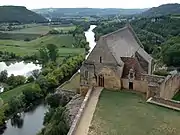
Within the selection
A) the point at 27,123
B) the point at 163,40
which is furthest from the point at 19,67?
the point at 163,40

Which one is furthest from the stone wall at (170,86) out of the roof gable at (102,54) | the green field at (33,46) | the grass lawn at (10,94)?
the green field at (33,46)

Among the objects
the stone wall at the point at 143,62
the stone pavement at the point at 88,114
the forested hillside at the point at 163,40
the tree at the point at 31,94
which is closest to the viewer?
the stone pavement at the point at 88,114

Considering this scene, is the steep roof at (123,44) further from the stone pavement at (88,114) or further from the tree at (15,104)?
the tree at (15,104)

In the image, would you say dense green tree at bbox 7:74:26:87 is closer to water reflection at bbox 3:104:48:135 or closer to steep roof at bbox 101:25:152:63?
water reflection at bbox 3:104:48:135

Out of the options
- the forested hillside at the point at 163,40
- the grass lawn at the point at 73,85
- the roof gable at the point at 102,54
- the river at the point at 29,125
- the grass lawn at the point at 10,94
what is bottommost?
the river at the point at 29,125

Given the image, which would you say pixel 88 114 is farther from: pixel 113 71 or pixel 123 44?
pixel 123 44

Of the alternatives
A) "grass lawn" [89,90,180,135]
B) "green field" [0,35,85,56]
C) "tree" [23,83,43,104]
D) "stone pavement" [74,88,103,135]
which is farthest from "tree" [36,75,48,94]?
"green field" [0,35,85,56]

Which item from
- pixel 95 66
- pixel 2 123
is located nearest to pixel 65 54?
pixel 2 123
